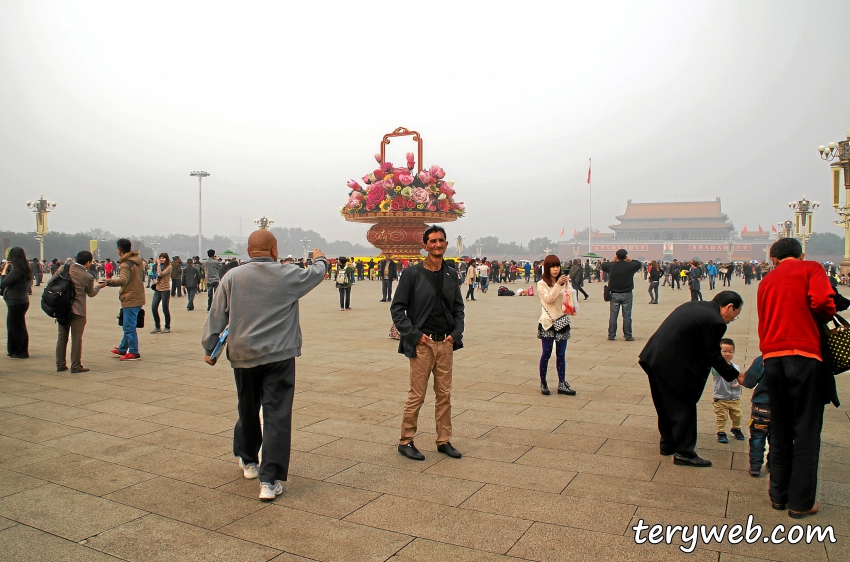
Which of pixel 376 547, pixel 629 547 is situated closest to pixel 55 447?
pixel 376 547

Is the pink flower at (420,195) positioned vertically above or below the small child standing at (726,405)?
above

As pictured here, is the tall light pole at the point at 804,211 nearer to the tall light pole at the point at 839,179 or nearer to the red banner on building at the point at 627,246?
the tall light pole at the point at 839,179

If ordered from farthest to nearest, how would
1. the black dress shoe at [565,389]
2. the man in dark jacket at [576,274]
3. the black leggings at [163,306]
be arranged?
the man in dark jacket at [576,274] → the black leggings at [163,306] → the black dress shoe at [565,389]

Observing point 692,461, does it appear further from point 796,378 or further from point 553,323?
point 553,323

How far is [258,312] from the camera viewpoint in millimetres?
3727

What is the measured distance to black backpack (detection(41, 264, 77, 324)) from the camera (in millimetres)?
7188

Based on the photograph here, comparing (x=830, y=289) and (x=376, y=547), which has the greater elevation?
(x=830, y=289)

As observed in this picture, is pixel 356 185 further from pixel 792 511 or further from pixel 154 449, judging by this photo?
pixel 792 511

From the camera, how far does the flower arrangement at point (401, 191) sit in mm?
25141

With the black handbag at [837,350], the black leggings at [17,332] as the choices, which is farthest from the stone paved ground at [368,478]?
the black leggings at [17,332]

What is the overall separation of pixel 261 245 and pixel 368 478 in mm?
1597

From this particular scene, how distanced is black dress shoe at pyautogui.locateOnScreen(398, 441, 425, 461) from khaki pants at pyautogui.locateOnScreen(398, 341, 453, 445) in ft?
0.10

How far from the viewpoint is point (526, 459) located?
14.0 ft

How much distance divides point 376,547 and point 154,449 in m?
2.27
